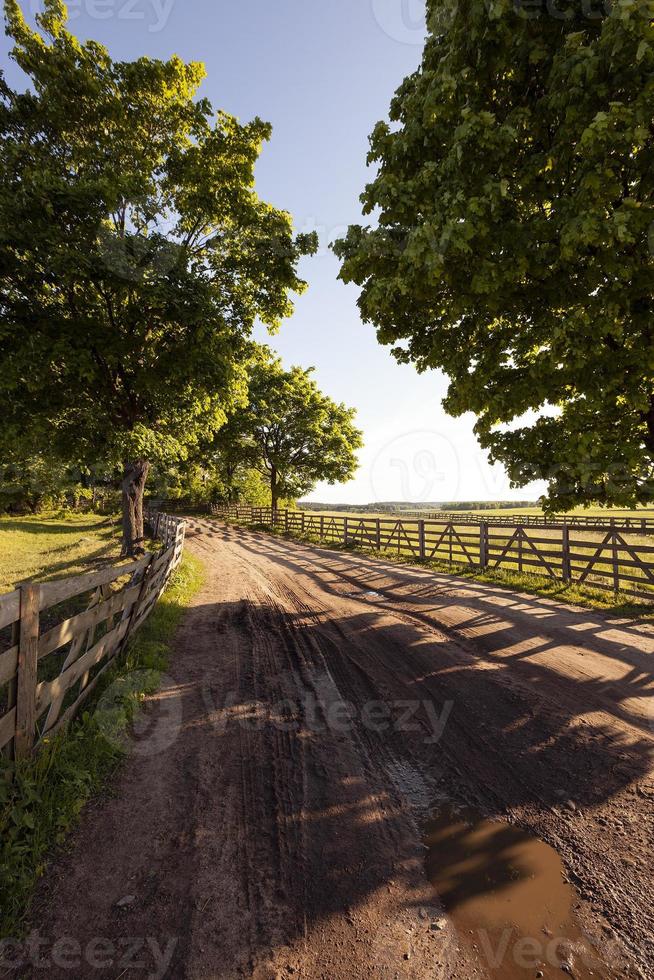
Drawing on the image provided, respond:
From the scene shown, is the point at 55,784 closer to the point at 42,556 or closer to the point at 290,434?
the point at 42,556

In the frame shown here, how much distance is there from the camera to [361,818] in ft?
10.2

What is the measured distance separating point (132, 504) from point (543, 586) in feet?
45.1

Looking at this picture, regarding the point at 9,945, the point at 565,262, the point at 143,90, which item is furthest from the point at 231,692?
the point at 143,90

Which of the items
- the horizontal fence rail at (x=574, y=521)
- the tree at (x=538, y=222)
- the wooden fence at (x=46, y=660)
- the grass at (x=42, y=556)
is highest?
the tree at (x=538, y=222)

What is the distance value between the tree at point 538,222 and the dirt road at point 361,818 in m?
4.07

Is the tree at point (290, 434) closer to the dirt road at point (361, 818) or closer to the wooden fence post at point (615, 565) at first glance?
the wooden fence post at point (615, 565)

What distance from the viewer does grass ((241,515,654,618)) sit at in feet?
29.8

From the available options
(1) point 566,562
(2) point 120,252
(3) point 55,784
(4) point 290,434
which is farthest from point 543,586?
(4) point 290,434

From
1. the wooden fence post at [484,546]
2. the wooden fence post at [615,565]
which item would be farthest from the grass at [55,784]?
the wooden fence post at [484,546]

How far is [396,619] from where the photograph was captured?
8.15 m

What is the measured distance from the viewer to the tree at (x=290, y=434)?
3284cm

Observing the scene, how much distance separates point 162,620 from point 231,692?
9.88ft

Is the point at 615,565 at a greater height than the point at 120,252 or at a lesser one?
lesser

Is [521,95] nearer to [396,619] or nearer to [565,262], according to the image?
[565,262]
